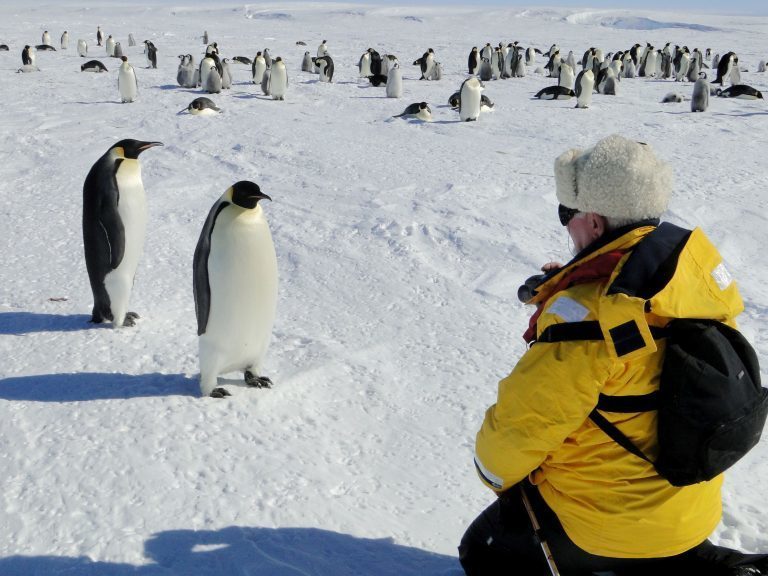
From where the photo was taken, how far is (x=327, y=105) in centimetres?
1361

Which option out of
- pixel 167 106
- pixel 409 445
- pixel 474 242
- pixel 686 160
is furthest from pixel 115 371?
pixel 167 106

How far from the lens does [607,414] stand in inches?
61.8

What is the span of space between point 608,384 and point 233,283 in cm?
202

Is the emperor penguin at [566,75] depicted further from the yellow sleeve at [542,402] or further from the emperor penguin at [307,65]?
the yellow sleeve at [542,402]

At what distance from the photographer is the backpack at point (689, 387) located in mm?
1478

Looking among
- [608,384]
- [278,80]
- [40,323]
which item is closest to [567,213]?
[608,384]

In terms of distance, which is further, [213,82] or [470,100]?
[213,82]

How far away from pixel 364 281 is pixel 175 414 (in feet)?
6.63

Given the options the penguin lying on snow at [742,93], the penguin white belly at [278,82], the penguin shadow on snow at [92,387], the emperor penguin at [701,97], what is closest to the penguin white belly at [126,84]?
the penguin white belly at [278,82]

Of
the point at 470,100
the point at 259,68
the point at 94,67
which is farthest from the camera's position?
the point at 94,67

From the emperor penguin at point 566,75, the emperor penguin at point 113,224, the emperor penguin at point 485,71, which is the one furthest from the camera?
the emperor penguin at point 485,71

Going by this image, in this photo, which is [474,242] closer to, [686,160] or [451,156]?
[451,156]

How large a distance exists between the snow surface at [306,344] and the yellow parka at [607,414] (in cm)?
62

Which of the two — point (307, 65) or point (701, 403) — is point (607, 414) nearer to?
point (701, 403)
